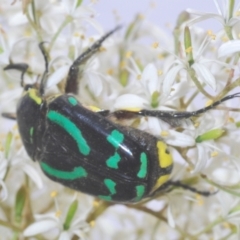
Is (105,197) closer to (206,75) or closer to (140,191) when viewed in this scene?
(140,191)

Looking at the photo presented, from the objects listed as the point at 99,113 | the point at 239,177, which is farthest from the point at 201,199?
the point at 99,113

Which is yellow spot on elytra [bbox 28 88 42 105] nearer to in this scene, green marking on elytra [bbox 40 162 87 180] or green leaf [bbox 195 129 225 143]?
green marking on elytra [bbox 40 162 87 180]

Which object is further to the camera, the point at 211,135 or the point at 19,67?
the point at 19,67

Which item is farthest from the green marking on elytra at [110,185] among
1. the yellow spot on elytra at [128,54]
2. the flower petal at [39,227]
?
the yellow spot on elytra at [128,54]

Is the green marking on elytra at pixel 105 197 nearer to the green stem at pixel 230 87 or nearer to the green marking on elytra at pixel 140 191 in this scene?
the green marking on elytra at pixel 140 191

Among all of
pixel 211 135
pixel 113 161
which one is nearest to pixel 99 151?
→ pixel 113 161

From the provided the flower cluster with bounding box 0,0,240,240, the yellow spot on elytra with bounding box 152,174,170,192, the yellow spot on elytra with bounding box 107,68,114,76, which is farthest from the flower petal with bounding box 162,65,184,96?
the yellow spot on elytra with bounding box 107,68,114,76
